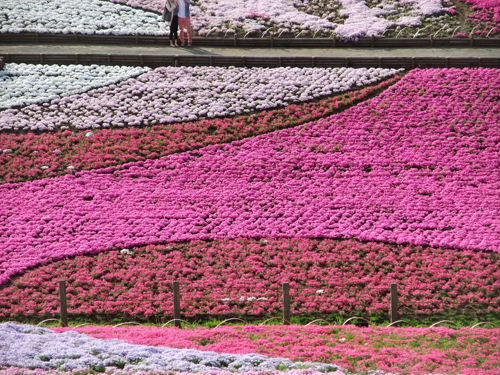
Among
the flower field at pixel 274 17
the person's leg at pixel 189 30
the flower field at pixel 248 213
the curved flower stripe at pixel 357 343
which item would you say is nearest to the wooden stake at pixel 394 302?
the flower field at pixel 248 213

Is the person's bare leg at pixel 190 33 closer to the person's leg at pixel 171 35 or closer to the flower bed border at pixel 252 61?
the person's leg at pixel 171 35

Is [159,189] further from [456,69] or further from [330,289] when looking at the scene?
[456,69]

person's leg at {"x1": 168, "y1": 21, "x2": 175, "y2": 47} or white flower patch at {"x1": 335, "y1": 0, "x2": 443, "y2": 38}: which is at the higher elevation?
white flower patch at {"x1": 335, "y1": 0, "x2": 443, "y2": 38}

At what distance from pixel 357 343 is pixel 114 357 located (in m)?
5.20

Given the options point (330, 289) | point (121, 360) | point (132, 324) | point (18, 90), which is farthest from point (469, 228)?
point (18, 90)

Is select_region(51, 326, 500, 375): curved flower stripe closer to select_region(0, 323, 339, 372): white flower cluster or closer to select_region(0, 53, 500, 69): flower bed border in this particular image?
select_region(0, 323, 339, 372): white flower cluster

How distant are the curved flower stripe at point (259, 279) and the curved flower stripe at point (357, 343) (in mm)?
1660

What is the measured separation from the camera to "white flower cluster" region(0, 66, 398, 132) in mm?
33312

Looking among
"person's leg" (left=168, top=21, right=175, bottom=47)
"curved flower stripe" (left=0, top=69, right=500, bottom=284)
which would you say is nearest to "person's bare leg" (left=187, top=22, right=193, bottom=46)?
"person's leg" (left=168, top=21, right=175, bottom=47)

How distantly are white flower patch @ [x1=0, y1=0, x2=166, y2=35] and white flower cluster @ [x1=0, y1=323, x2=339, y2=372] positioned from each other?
71.8ft

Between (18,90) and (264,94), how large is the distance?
8.90 m

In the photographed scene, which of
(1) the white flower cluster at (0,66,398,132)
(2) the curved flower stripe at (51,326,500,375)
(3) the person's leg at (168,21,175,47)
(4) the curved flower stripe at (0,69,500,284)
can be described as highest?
(3) the person's leg at (168,21,175,47)

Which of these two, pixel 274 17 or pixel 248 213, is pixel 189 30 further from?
pixel 248 213

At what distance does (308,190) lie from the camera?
95.7 feet
